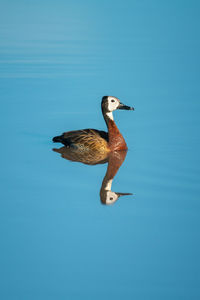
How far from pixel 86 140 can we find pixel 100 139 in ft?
0.95

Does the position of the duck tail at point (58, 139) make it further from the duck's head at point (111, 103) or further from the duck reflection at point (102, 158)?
the duck's head at point (111, 103)

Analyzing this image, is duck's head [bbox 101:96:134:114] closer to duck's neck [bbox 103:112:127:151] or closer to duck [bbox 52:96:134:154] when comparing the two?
duck [bbox 52:96:134:154]

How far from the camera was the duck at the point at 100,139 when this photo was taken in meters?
10.8

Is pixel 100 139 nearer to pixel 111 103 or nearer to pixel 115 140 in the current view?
pixel 115 140

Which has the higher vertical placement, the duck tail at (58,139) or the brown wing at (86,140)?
the duck tail at (58,139)

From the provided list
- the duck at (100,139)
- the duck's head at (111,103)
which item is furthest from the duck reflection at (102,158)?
the duck's head at (111,103)

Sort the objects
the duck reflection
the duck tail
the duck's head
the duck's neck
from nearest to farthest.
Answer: the duck reflection
the duck's neck
the duck's head
the duck tail

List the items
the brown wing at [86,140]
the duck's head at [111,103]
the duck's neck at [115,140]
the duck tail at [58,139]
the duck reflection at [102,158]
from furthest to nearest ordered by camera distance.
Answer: the duck tail at [58,139], the duck's head at [111,103], the duck's neck at [115,140], the brown wing at [86,140], the duck reflection at [102,158]

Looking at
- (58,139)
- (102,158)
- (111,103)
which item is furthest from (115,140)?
(58,139)

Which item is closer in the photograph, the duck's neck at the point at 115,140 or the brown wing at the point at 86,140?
the brown wing at the point at 86,140

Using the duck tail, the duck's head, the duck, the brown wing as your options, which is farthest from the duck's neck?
the duck tail

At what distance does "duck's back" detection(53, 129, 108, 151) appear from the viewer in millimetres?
10750
